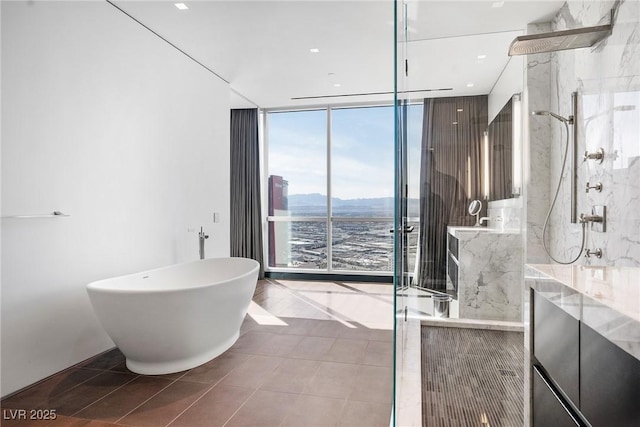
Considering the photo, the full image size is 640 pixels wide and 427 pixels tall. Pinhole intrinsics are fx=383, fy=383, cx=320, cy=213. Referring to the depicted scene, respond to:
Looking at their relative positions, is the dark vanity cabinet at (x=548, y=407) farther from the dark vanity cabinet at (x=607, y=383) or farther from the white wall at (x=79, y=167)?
the white wall at (x=79, y=167)

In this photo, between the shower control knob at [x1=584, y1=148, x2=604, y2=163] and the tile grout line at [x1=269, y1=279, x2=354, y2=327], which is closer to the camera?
the shower control knob at [x1=584, y1=148, x2=604, y2=163]

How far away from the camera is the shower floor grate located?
1.91m

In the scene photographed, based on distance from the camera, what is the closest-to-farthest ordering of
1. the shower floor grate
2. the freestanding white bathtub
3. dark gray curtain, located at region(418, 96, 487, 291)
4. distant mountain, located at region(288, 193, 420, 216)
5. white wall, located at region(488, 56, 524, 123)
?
the shower floor grate, the freestanding white bathtub, white wall, located at region(488, 56, 524, 123), dark gray curtain, located at region(418, 96, 487, 291), distant mountain, located at region(288, 193, 420, 216)

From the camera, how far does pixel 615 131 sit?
6.35ft

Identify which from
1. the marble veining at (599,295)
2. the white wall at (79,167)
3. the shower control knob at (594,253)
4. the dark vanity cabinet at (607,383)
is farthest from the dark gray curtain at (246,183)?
the dark vanity cabinet at (607,383)

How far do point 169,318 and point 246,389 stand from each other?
633 millimetres

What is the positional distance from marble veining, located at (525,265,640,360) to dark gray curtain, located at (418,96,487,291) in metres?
1.95

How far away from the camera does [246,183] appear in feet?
19.4

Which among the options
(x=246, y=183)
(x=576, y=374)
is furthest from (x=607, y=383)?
(x=246, y=183)

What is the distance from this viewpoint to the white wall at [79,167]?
228 centimetres

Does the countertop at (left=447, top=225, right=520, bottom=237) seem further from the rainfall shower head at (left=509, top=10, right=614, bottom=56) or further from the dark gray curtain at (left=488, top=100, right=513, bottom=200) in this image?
the rainfall shower head at (left=509, top=10, right=614, bottom=56)

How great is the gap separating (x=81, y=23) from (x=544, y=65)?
3.38 m

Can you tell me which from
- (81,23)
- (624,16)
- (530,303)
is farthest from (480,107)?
(81,23)

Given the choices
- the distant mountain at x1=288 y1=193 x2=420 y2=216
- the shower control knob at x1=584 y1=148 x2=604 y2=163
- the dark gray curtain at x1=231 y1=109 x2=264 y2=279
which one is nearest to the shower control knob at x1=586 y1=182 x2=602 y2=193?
the shower control knob at x1=584 y1=148 x2=604 y2=163
